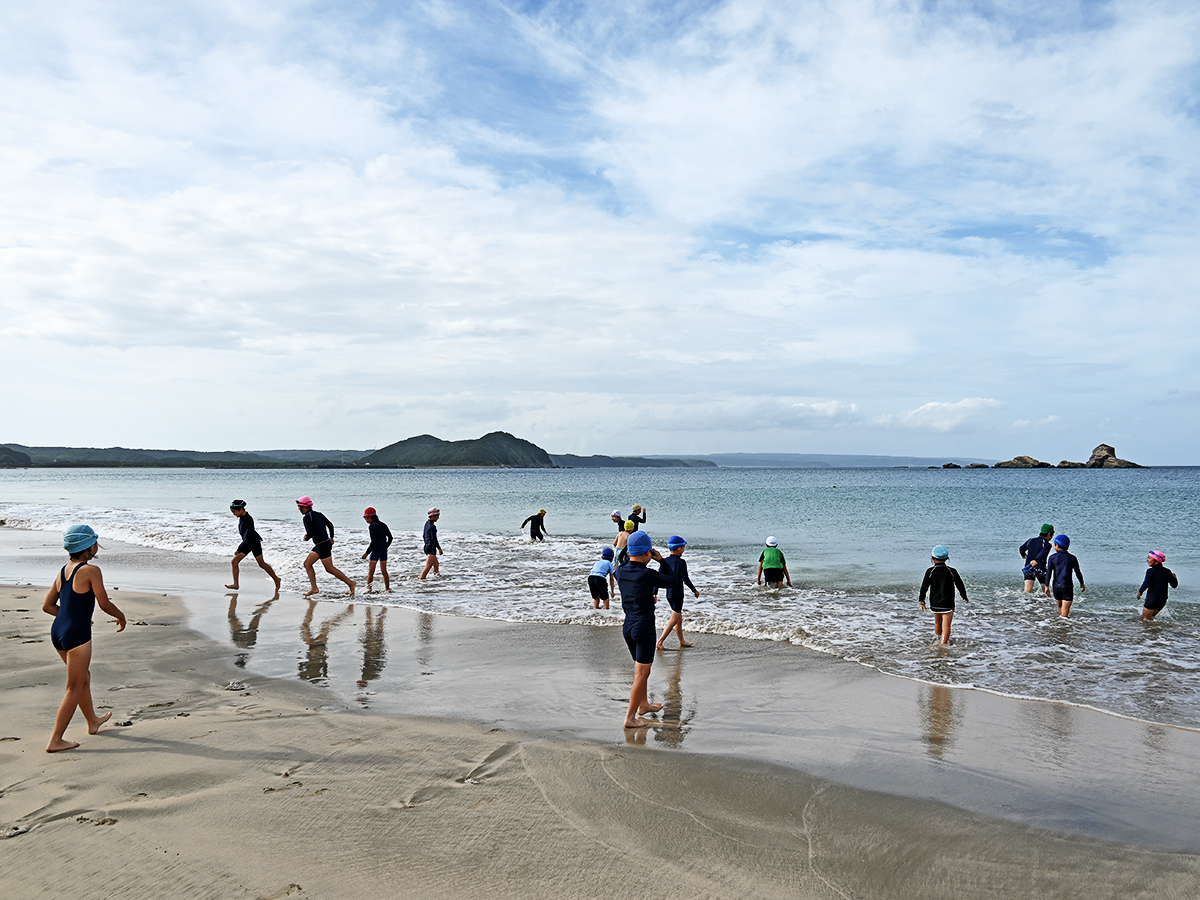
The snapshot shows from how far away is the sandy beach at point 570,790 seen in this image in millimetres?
4324

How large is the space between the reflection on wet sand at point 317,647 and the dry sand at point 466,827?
1960 mm

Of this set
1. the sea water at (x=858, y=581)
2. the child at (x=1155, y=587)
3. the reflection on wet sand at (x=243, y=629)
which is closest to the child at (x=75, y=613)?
the reflection on wet sand at (x=243, y=629)

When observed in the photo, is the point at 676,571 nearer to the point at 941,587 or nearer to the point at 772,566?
the point at 941,587

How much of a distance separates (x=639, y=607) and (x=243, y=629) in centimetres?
764

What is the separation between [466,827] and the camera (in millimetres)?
4789

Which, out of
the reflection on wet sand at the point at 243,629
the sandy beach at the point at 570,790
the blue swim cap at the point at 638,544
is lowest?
the reflection on wet sand at the point at 243,629

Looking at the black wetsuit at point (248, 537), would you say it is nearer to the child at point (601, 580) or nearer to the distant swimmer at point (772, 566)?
the child at point (601, 580)

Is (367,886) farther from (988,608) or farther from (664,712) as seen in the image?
(988,608)

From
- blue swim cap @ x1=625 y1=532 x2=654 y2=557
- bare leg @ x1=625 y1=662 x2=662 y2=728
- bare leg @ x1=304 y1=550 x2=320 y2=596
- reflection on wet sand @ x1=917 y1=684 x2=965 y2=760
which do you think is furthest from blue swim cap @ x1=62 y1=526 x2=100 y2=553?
bare leg @ x1=304 y1=550 x2=320 y2=596

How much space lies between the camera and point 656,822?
4973 millimetres

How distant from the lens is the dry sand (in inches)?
167

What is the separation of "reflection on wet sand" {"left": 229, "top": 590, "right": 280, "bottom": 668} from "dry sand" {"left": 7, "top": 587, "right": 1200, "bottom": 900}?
304 cm

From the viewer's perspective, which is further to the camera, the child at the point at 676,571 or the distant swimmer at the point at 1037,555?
the distant swimmer at the point at 1037,555

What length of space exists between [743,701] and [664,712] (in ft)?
3.38
